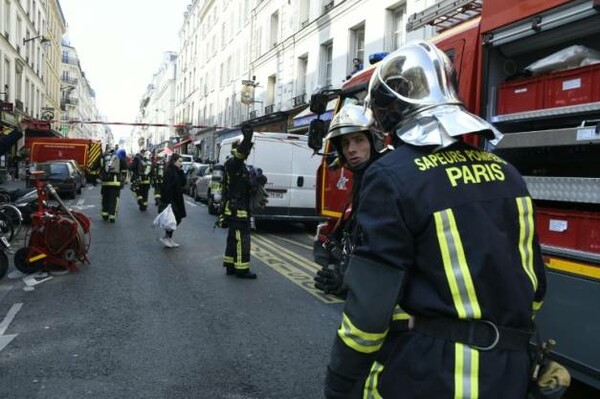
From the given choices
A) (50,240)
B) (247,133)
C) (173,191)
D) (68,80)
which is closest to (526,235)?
(247,133)

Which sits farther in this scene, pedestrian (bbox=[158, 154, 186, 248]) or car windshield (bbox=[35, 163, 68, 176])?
car windshield (bbox=[35, 163, 68, 176])

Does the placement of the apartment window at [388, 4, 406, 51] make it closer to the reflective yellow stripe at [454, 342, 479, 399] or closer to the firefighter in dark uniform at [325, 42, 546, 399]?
the firefighter in dark uniform at [325, 42, 546, 399]

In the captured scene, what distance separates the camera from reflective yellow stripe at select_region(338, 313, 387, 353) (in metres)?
1.58

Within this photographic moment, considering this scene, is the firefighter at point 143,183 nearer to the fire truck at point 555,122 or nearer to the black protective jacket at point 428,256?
the fire truck at point 555,122

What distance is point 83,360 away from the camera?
4.29 metres

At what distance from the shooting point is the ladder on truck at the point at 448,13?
464 cm

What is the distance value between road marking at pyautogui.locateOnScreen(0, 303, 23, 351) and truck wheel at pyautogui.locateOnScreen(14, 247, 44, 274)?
1.51m

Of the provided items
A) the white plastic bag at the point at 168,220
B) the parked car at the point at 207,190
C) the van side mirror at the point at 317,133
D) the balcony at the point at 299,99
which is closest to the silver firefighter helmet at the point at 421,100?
the van side mirror at the point at 317,133

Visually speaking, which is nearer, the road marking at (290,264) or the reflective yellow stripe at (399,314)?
the reflective yellow stripe at (399,314)

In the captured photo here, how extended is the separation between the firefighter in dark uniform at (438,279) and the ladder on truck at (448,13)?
335 cm

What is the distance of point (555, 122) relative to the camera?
341cm

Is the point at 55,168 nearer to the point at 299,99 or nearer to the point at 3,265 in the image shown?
the point at 299,99

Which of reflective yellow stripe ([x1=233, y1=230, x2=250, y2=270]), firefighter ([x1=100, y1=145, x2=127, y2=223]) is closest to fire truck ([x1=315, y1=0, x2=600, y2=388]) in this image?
reflective yellow stripe ([x1=233, y1=230, x2=250, y2=270])

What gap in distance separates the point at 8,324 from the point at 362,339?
15.7 feet
